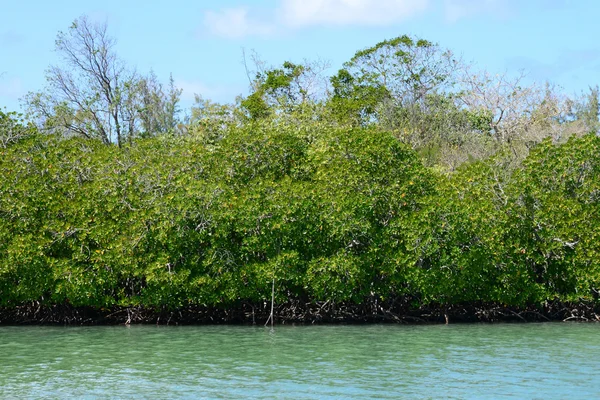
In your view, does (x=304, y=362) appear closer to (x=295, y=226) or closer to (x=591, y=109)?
(x=295, y=226)

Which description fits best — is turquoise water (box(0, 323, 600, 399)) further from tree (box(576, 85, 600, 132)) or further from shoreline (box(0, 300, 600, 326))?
tree (box(576, 85, 600, 132))

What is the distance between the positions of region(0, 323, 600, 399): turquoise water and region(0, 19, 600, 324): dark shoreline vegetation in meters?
0.96

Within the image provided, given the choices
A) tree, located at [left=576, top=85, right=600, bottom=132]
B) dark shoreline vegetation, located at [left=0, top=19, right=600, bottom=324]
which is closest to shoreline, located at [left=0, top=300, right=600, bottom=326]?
dark shoreline vegetation, located at [left=0, top=19, right=600, bottom=324]

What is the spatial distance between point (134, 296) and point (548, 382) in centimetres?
1139

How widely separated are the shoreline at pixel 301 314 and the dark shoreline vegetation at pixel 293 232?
0.05 m

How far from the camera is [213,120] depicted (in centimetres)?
2961

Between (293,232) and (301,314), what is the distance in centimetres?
241

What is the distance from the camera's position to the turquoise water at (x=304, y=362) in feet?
41.4

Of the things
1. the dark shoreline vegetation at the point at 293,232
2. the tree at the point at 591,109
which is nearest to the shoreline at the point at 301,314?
the dark shoreline vegetation at the point at 293,232

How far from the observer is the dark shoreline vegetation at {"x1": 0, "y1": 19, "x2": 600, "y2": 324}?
2070cm

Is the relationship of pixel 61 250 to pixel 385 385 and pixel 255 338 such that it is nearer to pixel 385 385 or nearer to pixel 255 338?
pixel 255 338

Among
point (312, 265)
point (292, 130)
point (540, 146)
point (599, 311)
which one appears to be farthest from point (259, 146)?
point (599, 311)

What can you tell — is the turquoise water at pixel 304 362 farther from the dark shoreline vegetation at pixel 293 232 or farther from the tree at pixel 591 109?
the tree at pixel 591 109

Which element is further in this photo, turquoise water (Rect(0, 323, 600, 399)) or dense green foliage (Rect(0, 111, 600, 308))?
dense green foliage (Rect(0, 111, 600, 308))
